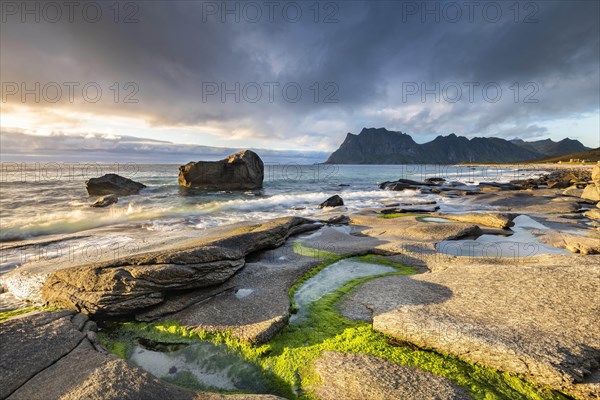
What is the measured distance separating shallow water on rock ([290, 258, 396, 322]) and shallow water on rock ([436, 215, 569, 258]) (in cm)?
406

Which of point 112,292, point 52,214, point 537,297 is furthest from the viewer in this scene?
point 52,214

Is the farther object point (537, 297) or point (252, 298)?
point (252, 298)

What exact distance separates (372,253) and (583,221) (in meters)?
17.6

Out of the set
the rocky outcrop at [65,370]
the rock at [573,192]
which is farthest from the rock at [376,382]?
the rock at [573,192]

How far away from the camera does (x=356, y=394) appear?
4.89m

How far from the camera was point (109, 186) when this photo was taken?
43125 millimetres

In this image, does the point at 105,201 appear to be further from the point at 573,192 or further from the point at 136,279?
the point at 573,192

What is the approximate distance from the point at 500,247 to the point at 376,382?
1194 centimetres

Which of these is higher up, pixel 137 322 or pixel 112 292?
pixel 112 292

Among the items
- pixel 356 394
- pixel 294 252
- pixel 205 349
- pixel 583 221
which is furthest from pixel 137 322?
pixel 583 221

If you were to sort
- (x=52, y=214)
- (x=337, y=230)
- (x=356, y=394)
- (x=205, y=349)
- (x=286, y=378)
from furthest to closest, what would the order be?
(x=52, y=214) < (x=337, y=230) < (x=205, y=349) < (x=286, y=378) < (x=356, y=394)

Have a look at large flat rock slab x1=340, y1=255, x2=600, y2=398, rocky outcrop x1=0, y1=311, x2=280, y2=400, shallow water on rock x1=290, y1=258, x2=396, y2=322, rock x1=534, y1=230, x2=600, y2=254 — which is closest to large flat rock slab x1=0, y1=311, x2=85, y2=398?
rocky outcrop x1=0, y1=311, x2=280, y2=400

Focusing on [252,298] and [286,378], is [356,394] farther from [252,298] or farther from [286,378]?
[252,298]

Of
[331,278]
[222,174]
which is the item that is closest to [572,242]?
[331,278]
